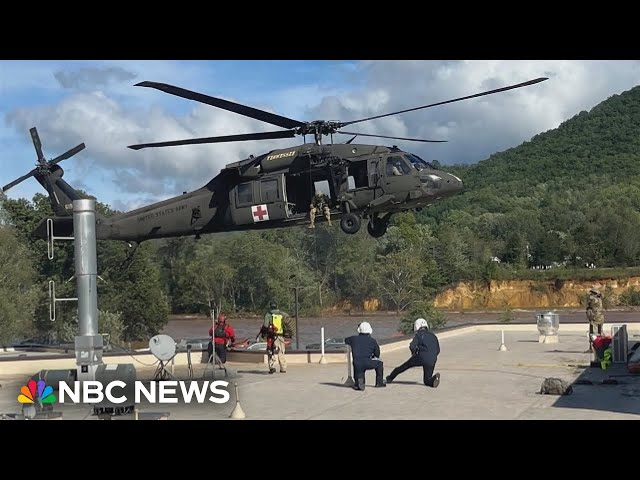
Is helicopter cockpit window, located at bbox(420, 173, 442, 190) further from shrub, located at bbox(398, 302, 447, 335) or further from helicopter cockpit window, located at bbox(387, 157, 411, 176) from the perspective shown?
shrub, located at bbox(398, 302, 447, 335)

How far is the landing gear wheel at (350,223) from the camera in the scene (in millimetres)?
19036

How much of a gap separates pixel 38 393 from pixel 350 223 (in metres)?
8.99

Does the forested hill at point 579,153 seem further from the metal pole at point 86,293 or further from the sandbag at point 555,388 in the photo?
the metal pole at point 86,293

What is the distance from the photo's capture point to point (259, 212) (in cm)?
1972

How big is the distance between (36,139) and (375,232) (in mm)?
Result: 9729

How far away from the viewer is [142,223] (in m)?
20.6

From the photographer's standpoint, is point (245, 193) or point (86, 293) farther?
point (245, 193)

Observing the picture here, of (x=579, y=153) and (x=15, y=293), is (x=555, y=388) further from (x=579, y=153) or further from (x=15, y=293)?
(x=579, y=153)

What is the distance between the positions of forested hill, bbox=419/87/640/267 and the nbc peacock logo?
8503cm

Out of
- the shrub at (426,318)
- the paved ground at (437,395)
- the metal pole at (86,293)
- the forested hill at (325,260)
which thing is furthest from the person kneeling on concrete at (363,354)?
the forested hill at (325,260)

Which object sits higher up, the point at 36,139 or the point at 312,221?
the point at 36,139

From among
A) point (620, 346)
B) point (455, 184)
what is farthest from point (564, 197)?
point (455, 184)

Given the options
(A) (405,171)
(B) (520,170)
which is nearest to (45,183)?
(A) (405,171)
